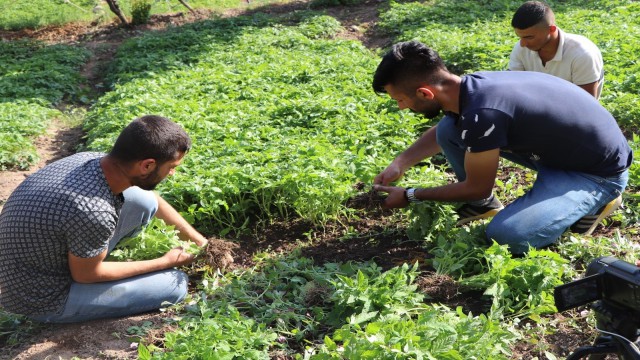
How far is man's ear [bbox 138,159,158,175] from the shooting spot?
3342 millimetres

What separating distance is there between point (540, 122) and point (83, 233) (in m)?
2.50

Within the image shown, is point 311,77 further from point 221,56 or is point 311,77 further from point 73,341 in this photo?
point 73,341

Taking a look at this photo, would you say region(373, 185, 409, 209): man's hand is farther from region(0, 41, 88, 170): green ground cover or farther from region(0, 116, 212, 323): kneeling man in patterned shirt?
region(0, 41, 88, 170): green ground cover

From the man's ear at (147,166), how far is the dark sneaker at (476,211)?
1.98m

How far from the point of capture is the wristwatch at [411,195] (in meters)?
4.00

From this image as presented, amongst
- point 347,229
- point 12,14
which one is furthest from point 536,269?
point 12,14

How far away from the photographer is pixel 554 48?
4.93 meters

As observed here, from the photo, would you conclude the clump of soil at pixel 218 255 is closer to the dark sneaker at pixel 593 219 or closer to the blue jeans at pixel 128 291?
the blue jeans at pixel 128 291

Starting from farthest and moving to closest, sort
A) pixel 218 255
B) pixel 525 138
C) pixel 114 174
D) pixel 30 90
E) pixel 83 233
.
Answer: pixel 30 90
pixel 218 255
pixel 525 138
pixel 114 174
pixel 83 233

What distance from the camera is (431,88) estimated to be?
3668 millimetres

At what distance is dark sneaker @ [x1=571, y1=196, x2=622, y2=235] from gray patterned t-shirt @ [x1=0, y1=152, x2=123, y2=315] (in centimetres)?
269

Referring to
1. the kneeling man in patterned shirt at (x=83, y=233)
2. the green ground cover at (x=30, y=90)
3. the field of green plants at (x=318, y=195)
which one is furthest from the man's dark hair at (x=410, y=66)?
the green ground cover at (x=30, y=90)

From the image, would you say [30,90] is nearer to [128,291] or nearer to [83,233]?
[128,291]

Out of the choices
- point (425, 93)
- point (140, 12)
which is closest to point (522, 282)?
point (425, 93)
